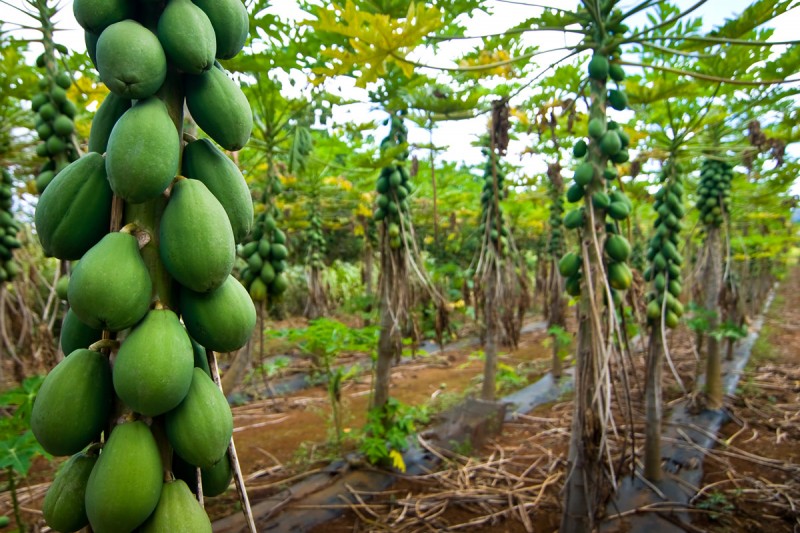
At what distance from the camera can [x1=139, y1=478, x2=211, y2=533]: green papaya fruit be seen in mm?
688

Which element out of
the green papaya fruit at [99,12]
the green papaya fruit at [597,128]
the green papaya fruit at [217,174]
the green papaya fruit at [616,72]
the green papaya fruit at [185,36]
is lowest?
the green papaya fruit at [217,174]

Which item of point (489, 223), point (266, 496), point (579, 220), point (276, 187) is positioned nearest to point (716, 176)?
point (489, 223)

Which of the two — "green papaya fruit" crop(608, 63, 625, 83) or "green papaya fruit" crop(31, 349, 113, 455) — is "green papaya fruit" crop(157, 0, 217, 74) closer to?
"green papaya fruit" crop(31, 349, 113, 455)

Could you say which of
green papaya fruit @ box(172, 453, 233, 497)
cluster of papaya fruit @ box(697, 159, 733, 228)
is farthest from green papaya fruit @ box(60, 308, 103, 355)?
cluster of papaya fruit @ box(697, 159, 733, 228)

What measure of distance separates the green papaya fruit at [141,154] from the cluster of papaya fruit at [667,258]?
334cm

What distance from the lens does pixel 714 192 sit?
496 centimetres

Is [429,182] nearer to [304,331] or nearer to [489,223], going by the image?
[489,223]

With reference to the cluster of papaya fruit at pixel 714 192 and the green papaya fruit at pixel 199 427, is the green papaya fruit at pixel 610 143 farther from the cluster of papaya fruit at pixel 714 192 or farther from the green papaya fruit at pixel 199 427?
the cluster of papaya fruit at pixel 714 192

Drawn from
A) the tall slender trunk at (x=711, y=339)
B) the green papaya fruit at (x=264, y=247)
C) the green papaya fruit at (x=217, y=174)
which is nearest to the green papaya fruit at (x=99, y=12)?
the green papaya fruit at (x=217, y=174)

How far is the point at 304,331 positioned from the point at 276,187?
3.59 ft

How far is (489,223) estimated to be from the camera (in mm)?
4828

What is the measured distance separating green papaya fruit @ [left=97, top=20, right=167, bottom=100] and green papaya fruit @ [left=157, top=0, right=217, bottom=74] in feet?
0.08

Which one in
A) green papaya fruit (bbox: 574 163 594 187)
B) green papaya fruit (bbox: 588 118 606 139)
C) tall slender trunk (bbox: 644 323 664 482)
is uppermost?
green papaya fruit (bbox: 588 118 606 139)

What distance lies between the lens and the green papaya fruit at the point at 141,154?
2.25 ft
